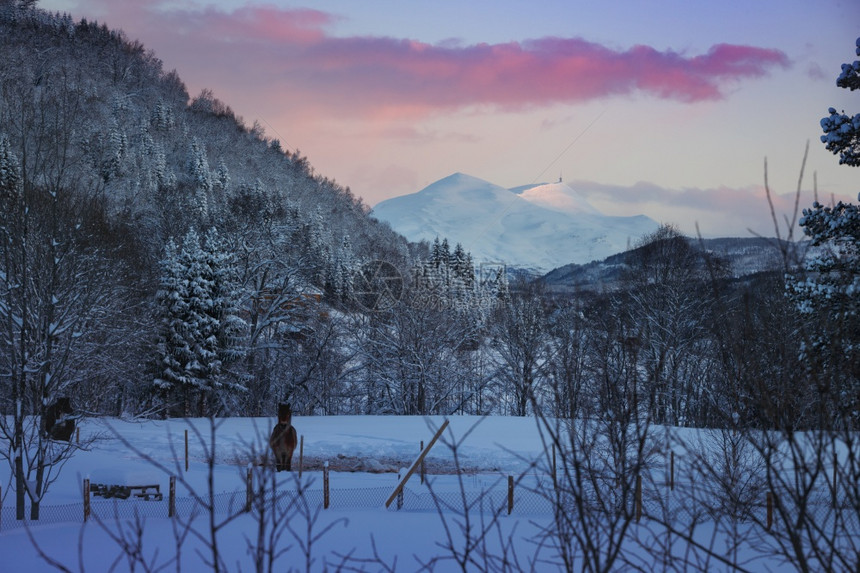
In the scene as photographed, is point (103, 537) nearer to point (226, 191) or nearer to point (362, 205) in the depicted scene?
point (226, 191)

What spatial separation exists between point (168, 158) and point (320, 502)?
4339 inches

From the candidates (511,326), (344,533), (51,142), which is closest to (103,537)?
(344,533)

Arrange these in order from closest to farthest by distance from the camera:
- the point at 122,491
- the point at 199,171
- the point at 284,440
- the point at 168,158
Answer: the point at 122,491 < the point at 284,440 < the point at 199,171 < the point at 168,158

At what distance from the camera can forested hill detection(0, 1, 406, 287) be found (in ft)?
151

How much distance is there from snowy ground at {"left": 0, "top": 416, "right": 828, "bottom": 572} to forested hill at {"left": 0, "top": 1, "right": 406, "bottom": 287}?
581 inches

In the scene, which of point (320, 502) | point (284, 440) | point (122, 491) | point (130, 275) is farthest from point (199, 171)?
point (320, 502)

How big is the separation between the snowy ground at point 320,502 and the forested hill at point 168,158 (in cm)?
1475

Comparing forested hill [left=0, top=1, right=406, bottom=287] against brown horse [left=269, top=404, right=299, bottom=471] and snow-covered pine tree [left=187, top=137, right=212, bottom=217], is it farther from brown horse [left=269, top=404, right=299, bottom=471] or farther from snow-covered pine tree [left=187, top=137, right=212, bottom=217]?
brown horse [left=269, top=404, right=299, bottom=471]

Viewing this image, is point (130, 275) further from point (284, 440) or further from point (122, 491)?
point (122, 491)

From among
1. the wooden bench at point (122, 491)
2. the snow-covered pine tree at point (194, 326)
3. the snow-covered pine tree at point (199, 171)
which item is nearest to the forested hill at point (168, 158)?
the snow-covered pine tree at point (199, 171)

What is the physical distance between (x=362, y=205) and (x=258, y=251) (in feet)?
405

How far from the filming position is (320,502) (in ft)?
47.2

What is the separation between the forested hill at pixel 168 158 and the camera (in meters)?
45.9

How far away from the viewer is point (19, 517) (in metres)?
13.2
